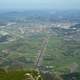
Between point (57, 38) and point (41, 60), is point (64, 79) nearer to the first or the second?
point (41, 60)

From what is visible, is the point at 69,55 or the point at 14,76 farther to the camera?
the point at 69,55

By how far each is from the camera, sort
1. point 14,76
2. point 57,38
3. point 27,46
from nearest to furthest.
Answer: point 14,76, point 27,46, point 57,38

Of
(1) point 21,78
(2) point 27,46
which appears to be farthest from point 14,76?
(2) point 27,46

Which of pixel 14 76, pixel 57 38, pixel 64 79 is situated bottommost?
pixel 57 38

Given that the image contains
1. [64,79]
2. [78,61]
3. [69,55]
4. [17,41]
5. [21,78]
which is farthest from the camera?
[17,41]

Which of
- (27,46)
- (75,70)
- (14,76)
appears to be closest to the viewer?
(14,76)

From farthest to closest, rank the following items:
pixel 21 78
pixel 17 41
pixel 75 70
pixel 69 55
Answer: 1. pixel 17 41
2. pixel 69 55
3. pixel 75 70
4. pixel 21 78

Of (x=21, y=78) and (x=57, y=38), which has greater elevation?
(x=21, y=78)

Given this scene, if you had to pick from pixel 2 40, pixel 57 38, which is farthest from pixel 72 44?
pixel 2 40

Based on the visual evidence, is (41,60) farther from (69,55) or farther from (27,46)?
(27,46)
